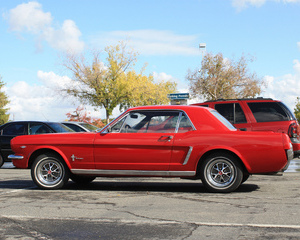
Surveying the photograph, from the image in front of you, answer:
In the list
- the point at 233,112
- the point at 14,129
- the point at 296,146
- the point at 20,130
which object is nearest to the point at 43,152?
the point at 233,112

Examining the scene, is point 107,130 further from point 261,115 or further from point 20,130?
point 20,130

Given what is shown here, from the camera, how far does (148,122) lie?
28.3 ft

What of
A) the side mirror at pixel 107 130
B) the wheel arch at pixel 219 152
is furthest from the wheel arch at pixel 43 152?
the wheel arch at pixel 219 152

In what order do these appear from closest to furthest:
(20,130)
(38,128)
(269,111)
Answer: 1. (269,111)
2. (38,128)
3. (20,130)

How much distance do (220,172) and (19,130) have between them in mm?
9168

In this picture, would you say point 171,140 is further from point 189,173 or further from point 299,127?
point 299,127

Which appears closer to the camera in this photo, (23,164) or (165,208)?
(165,208)

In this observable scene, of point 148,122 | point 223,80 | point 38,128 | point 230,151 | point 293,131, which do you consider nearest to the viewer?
point 230,151

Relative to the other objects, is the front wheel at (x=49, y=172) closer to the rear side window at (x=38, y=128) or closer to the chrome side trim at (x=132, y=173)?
the chrome side trim at (x=132, y=173)

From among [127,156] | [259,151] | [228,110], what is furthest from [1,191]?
[228,110]

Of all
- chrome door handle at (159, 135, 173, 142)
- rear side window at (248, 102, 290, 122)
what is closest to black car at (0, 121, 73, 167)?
rear side window at (248, 102, 290, 122)

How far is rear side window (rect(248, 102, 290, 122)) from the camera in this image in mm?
12234

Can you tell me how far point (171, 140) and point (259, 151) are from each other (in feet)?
5.05

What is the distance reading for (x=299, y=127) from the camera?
12.0m
